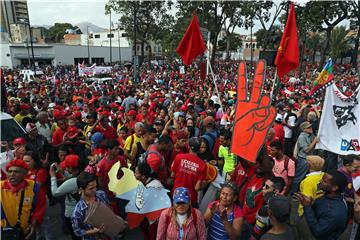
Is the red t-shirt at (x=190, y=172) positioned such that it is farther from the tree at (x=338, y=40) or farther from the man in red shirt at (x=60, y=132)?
the tree at (x=338, y=40)

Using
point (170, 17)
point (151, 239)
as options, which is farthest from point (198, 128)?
point (170, 17)

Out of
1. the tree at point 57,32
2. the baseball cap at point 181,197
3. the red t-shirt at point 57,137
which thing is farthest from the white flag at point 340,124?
the tree at point 57,32

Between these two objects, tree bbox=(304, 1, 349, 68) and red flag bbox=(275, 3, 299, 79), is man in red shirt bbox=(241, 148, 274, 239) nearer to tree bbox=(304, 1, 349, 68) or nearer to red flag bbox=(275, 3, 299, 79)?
red flag bbox=(275, 3, 299, 79)

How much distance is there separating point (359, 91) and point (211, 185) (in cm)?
287

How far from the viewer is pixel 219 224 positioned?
9.60ft

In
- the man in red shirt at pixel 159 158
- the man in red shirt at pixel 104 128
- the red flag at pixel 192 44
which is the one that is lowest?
the man in red shirt at pixel 104 128

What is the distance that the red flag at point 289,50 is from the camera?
603 centimetres

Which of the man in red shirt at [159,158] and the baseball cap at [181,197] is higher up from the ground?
the baseball cap at [181,197]

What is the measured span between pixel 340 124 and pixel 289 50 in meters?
1.74

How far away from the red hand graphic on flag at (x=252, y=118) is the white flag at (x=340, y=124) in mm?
2388

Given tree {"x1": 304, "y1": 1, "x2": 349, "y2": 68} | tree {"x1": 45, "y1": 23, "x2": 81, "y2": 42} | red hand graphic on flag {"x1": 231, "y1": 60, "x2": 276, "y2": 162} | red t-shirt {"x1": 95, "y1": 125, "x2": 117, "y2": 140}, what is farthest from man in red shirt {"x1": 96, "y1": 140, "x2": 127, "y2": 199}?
tree {"x1": 45, "y1": 23, "x2": 81, "y2": 42}

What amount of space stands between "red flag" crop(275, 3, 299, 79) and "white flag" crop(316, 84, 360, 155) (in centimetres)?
101

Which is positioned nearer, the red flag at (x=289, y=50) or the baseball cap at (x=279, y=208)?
the baseball cap at (x=279, y=208)

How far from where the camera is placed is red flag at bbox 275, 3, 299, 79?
603 centimetres
